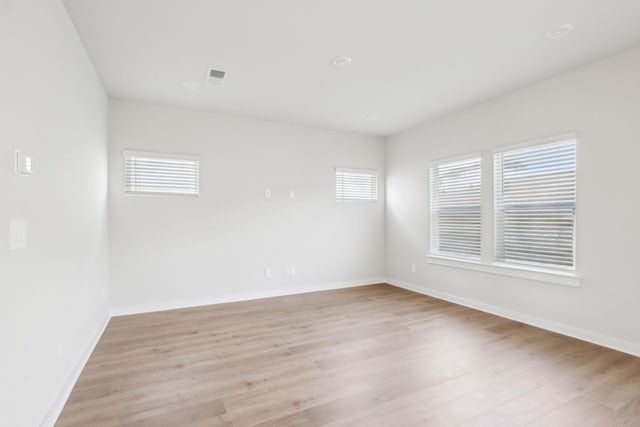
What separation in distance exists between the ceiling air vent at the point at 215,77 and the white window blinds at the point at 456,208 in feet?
10.6

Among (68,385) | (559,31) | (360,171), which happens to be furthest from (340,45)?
(68,385)

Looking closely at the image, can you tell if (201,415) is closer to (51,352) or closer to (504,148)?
(51,352)

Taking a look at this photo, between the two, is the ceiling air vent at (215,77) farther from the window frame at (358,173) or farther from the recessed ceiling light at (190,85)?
the window frame at (358,173)

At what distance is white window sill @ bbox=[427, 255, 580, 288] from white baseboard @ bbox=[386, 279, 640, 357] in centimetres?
44

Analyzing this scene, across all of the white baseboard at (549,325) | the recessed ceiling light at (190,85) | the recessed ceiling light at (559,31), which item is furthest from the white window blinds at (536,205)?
the recessed ceiling light at (190,85)

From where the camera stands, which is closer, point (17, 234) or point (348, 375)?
point (17, 234)

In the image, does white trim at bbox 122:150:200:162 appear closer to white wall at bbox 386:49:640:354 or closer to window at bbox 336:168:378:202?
window at bbox 336:168:378:202

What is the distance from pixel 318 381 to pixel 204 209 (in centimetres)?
289

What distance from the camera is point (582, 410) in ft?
6.41

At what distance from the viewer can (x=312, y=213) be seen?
511 centimetres

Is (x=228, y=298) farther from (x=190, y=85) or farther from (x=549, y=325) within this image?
(x=549, y=325)

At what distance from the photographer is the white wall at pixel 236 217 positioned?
397cm

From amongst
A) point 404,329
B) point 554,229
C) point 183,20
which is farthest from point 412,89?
point 404,329

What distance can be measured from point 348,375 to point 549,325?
241 cm
